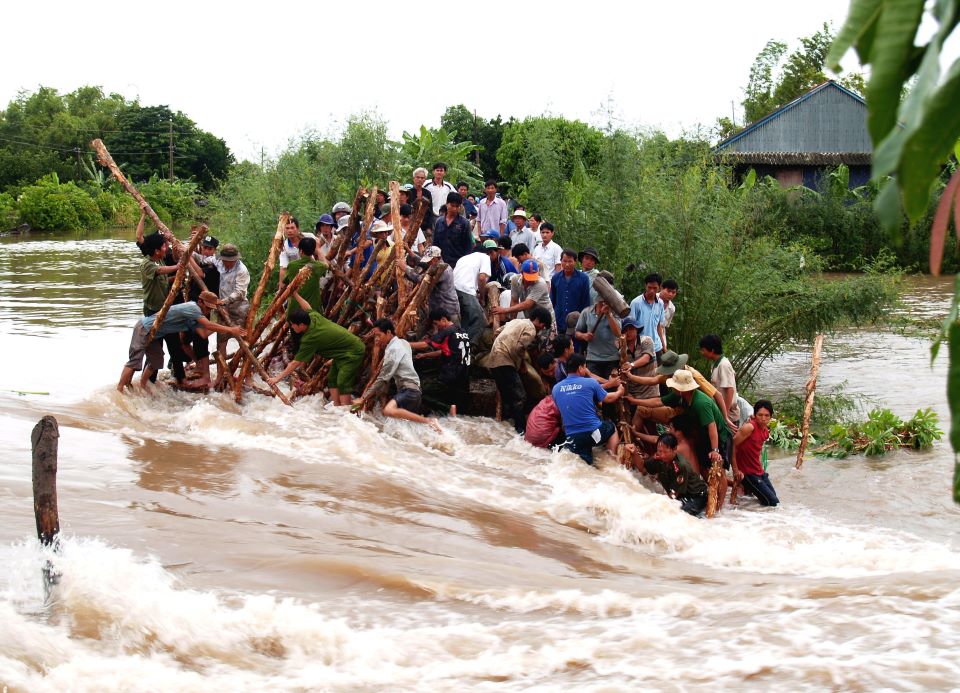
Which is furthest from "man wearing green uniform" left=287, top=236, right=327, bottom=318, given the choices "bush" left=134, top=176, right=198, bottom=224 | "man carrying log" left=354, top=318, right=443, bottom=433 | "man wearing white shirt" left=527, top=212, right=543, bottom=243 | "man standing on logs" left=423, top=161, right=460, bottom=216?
"bush" left=134, top=176, right=198, bottom=224

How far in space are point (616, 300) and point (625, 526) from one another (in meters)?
2.55

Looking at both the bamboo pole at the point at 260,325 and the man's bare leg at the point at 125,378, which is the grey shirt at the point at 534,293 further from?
the man's bare leg at the point at 125,378

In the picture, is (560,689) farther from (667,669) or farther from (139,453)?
(139,453)

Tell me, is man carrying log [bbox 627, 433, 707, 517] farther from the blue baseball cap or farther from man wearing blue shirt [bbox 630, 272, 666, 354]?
the blue baseball cap

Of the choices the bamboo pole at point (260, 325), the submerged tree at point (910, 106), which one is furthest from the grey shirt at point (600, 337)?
the submerged tree at point (910, 106)

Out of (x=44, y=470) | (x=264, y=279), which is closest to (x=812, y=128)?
(x=264, y=279)

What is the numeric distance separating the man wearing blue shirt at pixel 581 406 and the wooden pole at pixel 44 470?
189 inches

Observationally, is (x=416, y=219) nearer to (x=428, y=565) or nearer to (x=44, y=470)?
(x=428, y=565)

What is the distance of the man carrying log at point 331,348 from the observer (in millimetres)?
9562

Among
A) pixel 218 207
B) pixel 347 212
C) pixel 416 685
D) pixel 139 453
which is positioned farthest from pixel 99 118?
pixel 416 685

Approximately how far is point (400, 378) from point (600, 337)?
2011 millimetres

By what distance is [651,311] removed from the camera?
958 centimetres

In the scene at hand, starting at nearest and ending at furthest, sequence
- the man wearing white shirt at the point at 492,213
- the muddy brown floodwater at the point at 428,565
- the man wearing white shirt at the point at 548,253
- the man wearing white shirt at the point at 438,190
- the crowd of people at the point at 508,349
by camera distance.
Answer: the muddy brown floodwater at the point at 428,565, the crowd of people at the point at 508,349, the man wearing white shirt at the point at 548,253, the man wearing white shirt at the point at 438,190, the man wearing white shirt at the point at 492,213

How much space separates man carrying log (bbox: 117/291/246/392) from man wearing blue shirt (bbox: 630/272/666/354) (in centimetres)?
394
